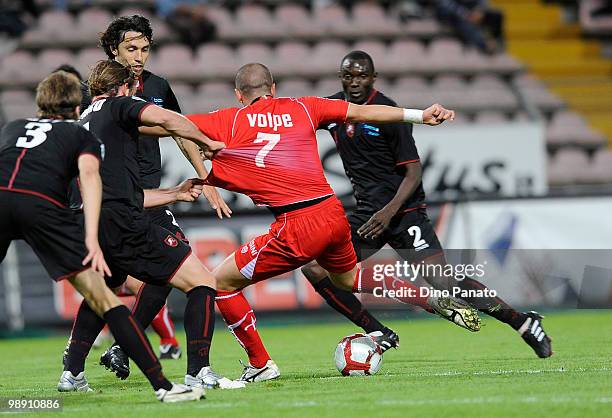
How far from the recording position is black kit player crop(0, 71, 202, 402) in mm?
6016

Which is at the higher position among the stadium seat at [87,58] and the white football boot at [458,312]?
the stadium seat at [87,58]

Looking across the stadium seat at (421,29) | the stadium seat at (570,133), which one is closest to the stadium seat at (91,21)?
the stadium seat at (421,29)

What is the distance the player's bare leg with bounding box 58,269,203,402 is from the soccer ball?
5.56ft

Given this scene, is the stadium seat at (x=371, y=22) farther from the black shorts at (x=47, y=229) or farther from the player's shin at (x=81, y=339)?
the black shorts at (x=47, y=229)

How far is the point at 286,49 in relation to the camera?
1856 cm

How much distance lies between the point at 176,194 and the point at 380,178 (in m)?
2.25

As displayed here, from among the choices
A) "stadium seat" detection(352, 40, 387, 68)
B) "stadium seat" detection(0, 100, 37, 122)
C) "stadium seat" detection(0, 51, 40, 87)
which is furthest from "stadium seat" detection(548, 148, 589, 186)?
"stadium seat" detection(0, 51, 40, 87)

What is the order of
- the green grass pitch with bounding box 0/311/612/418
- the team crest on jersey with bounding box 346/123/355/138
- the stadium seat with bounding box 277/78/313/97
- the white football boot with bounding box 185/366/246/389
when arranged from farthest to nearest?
the stadium seat with bounding box 277/78/313/97 → the team crest on jersey with bounding box 346/123/355/138 → the white football boot with bounding box 185/366/246/389 → the green grass pitch with bounding box 0/311/612/418

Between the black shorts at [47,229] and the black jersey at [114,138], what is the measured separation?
757 mm

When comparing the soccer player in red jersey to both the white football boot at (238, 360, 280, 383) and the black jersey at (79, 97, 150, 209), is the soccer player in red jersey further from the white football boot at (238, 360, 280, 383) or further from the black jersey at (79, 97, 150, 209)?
the black jersey at (79, 97, 150, 209)

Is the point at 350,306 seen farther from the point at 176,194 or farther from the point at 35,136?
the point at 35,136

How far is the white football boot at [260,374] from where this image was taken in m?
7.38

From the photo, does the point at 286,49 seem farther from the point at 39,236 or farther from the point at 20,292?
the point at 39,236

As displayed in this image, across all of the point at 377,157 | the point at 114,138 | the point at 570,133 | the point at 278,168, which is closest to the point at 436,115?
the point at 278,168
